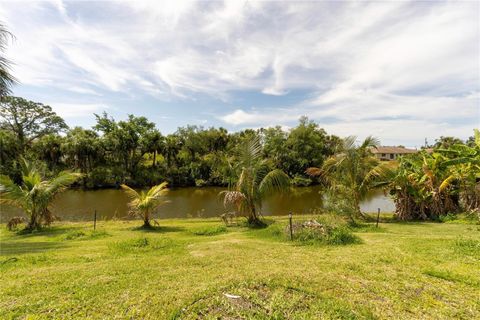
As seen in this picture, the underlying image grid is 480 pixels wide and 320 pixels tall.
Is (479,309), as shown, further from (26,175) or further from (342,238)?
(26,175)

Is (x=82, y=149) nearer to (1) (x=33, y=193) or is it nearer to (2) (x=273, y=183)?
(1) (x=33, y=193)

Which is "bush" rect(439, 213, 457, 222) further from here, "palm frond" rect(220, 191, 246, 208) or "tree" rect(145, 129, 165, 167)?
"tree" rect(145, 129, 165, 167)

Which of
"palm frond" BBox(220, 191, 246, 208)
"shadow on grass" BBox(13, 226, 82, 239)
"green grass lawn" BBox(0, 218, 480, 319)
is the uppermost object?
"palm frond" BBox(220, 191, 246, 208)

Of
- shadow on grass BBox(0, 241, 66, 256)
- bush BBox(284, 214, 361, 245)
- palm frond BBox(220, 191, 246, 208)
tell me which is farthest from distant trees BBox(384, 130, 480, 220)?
shadow on grass BBox(0, 241, 66, 256)

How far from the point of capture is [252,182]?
10242mm

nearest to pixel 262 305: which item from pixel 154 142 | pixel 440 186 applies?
pixel 440 186

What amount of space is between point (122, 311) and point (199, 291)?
1.02 m

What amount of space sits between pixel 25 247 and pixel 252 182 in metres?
7.34

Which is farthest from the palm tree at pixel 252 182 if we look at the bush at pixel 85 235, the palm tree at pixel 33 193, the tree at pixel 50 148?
the tree at pixel 50 148

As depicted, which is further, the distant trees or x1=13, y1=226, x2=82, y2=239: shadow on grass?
the distant trees

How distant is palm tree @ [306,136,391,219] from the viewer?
1118 cm

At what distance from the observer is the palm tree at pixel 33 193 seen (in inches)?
372

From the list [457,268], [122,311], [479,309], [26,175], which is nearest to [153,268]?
[122,311]

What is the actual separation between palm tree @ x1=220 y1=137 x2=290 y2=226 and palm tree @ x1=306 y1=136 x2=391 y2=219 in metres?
2.68
